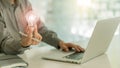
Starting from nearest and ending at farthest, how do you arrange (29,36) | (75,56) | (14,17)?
(29,36) < (75,56) < (14,17)

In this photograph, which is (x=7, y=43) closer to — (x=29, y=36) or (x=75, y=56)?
(x=29, y=36)

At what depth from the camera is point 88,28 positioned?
3.63m

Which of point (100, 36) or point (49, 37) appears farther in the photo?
point (49, 37)

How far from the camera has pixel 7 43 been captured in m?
1.67

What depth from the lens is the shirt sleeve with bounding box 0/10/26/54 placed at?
1587 mm

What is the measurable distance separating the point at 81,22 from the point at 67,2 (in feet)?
1.23

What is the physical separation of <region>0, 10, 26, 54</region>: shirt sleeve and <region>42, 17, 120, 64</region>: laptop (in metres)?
0.18

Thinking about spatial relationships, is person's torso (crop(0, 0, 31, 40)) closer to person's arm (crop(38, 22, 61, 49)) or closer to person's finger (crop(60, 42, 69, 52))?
person's arm (crop(38, 22, 61, 49))

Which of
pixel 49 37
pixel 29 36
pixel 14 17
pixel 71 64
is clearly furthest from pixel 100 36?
pixel 14 17

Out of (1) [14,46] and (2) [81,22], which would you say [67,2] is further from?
(1) [14,46]

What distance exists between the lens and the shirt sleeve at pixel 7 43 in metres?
1.59

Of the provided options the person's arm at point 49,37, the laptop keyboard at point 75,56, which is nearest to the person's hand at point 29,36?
the laptop keyboard at point 75,56

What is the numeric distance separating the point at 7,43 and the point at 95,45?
631 mm

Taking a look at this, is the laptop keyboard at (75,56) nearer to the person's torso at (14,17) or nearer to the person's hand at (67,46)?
the person's hand at (67,46)
